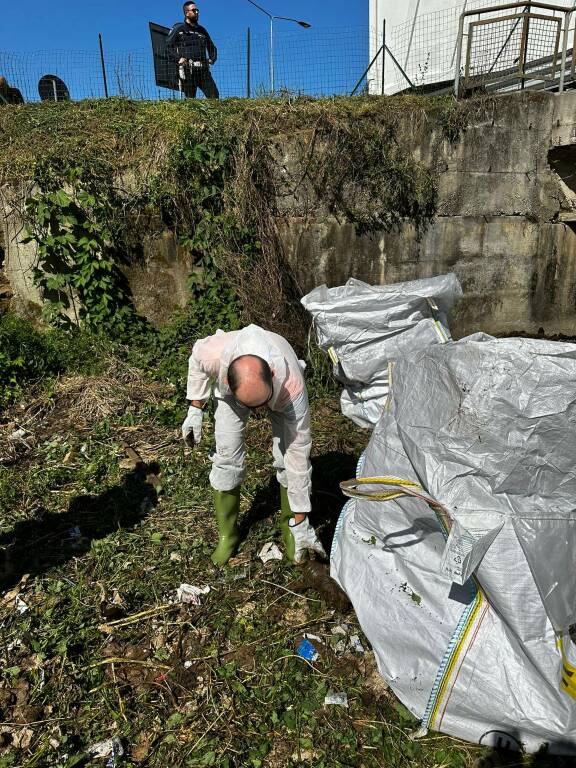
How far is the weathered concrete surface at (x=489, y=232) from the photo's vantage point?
5.71 m

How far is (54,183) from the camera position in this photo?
520cm

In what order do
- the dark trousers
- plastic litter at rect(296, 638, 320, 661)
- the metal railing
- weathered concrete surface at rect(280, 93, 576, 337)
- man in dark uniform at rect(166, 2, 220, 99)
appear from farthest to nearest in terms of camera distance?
the dark trousers, man in dark uniform at rect(166, 2, 220, 99), the metal railing, weathered concrete surface at rect(280, 93, 576, 337), plastic litter at rect(296, 638, 320, 661)

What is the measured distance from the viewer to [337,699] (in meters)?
2.36

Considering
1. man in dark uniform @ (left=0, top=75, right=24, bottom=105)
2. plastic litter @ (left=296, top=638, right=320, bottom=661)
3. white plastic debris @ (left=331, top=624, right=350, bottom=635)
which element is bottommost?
plastic litter @ (left=296, top=638, right=320, bottom=661)

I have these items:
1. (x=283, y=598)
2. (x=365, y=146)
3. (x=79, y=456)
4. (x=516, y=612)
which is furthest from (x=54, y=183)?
(x=516, y=612)

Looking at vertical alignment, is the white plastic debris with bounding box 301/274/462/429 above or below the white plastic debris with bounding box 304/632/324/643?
above

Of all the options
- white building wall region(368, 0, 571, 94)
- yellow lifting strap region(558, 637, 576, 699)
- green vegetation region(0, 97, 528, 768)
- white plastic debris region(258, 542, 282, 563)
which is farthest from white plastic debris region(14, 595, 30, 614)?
white building wall region(368, 0, 571, 94)

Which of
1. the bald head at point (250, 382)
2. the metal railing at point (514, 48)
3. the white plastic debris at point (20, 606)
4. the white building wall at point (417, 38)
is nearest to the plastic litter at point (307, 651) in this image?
the bald head at point (250, 382)

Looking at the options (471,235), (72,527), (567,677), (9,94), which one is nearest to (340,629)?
(567,677)

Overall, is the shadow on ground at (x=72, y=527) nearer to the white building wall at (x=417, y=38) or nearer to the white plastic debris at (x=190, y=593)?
the white plastic debris at (x=190, y=593)

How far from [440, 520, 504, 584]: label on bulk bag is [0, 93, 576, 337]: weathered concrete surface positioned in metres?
4.09

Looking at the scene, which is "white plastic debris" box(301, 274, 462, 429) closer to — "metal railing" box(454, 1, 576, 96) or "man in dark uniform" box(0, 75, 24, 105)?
"metal railing" box(454, 1, 576, 96)

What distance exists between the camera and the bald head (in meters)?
2.40

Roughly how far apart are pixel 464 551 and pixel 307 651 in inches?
44.0
